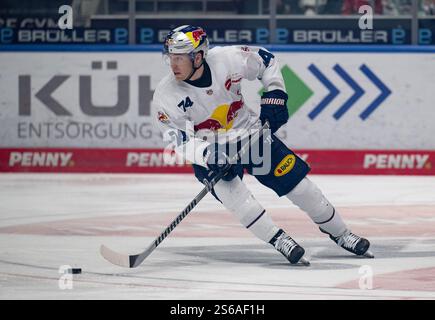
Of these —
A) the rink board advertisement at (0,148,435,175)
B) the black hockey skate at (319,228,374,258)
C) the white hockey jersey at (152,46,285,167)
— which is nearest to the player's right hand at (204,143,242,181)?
the white hockey jersey at (152,46,285,167)

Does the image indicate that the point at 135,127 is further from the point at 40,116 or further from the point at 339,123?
the point at 339,123

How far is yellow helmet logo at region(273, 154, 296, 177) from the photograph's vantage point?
287 inches

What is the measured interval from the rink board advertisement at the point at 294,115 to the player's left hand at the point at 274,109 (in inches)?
204

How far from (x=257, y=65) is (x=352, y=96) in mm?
5111

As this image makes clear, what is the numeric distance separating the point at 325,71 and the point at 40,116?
270cm

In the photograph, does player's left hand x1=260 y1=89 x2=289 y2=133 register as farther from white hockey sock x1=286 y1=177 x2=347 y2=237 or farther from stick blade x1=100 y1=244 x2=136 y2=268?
stick blade x1=100 y1=244 x2=136 y2=268

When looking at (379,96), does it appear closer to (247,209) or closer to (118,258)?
(247,209)

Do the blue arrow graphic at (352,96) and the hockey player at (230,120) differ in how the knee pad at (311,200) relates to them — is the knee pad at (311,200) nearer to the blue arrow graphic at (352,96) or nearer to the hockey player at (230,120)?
the hockey player at (230,120)

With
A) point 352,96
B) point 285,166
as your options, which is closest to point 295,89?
point 352,96

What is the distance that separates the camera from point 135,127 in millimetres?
12523

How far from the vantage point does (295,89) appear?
41.1ft

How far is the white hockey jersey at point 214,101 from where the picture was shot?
23.6 ft

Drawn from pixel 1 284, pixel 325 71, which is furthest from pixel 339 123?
pixel 1 284

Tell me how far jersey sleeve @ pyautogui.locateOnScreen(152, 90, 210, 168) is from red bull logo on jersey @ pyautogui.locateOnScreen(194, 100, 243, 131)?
0.12 m
